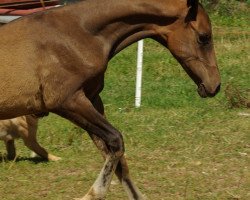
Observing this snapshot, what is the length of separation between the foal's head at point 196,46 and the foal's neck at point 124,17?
87 millimetres

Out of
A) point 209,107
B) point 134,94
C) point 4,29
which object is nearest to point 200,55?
point 4,29

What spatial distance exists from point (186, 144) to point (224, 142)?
0.39m

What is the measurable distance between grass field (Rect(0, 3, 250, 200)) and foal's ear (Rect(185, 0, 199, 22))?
4.91ft

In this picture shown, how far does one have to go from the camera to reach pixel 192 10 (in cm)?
673

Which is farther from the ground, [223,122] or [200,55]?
[200,55]

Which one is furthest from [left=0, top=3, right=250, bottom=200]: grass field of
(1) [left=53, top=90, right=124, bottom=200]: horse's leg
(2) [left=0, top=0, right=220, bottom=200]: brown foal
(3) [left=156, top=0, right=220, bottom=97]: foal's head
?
(3) [left=156, top=0, right=220, bottom=97]: foal's head

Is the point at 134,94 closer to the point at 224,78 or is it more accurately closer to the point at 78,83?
the point at 224,78

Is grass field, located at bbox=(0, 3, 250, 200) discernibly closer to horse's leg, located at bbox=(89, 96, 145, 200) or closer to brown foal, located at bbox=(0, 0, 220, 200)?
horse's leg, located at bbox=(89, 96, 145, 200)

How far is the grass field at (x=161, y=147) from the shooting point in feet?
24.3

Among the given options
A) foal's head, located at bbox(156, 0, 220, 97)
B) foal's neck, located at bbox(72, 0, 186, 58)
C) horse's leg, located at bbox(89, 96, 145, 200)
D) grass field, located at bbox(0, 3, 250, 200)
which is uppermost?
foal's neck, located at bbox(72, 0, 186, 58)

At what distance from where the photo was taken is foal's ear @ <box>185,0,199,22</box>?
672 centimetres

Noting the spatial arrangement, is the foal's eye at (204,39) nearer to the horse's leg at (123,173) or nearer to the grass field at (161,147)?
the horse's leg at (123,173)

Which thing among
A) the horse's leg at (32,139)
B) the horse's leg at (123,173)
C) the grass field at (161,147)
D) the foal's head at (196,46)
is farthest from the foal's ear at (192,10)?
the horse's leg at (32,139)

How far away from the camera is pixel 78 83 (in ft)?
21.5
